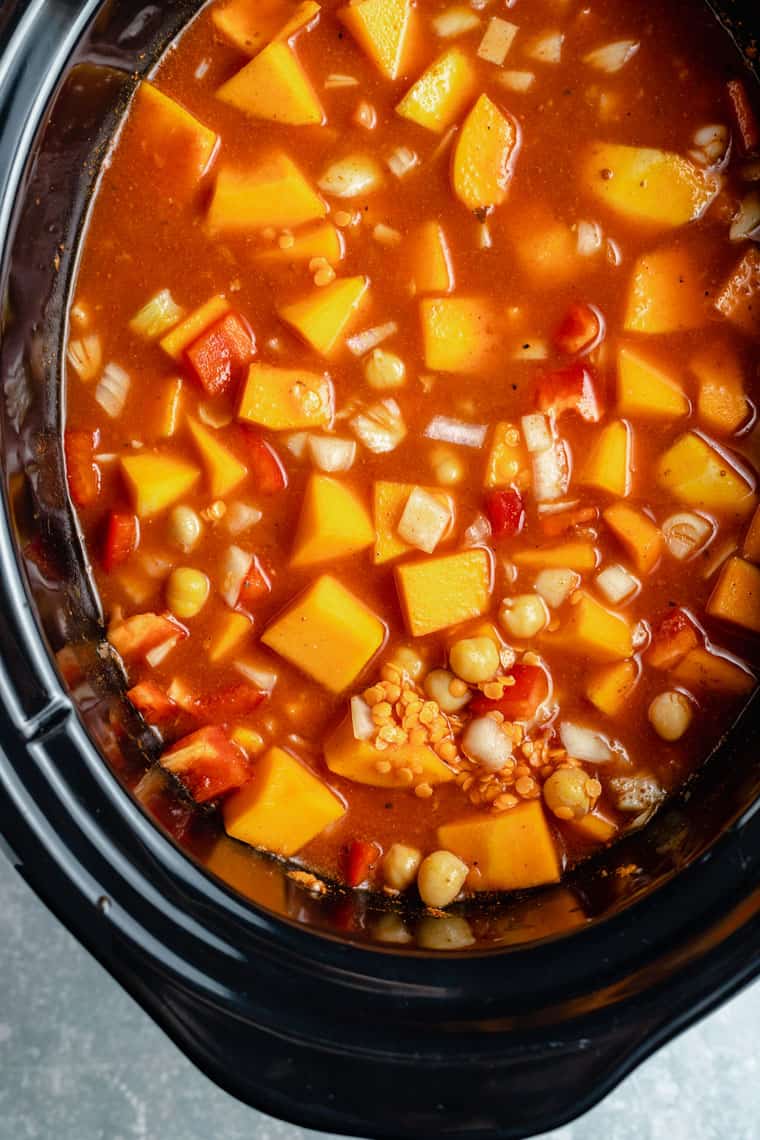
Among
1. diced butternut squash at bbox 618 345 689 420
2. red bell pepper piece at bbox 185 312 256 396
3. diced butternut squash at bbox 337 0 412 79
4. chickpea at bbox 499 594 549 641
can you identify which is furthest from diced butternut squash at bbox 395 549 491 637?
diced butternut squash at bbox 337 0 412 79

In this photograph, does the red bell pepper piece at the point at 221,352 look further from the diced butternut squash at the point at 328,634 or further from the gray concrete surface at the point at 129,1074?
the gray concrete surface at the point at 129,1074

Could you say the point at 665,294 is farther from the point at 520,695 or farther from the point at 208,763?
the point at 208,763

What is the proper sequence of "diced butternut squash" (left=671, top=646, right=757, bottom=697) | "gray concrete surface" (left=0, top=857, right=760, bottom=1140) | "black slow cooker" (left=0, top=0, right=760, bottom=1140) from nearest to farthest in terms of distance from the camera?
"black slow cooker" (left=0, top=0, right=760, bottom=1140) < "diced butternut squash" (left=671, top=646, right=757, bottom=697) < "gray concrete surface" (left=0, top=857, right=760, bottom=1140)

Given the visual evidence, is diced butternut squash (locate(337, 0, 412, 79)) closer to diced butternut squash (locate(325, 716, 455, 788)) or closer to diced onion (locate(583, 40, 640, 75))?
diced onion (locate(583, 40, 640, 75))

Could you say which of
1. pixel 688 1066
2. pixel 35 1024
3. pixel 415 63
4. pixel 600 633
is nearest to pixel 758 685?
pixel 600 633

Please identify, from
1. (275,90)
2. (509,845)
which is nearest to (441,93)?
(275,90)

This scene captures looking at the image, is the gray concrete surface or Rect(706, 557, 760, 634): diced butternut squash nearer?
Rect(706, 557, 760, 634): diced butternut squash

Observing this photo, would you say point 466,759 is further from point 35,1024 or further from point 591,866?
point 35,1024
